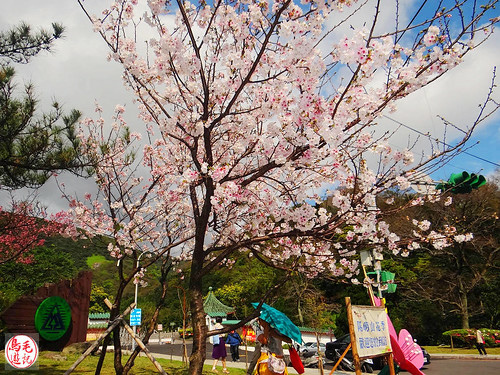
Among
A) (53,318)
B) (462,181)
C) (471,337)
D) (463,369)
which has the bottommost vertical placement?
(463,369)

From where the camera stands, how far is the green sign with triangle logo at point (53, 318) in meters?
12.4

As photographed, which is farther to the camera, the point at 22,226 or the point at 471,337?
the point at 471,337

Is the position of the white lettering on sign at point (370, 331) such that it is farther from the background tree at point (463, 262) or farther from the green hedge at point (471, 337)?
the background tree at point (463, 262)

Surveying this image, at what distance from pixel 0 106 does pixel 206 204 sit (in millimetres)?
3994

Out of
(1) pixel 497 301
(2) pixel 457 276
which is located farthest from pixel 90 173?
(1) pixel 497 301

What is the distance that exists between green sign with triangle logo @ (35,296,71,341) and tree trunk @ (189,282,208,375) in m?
9.83

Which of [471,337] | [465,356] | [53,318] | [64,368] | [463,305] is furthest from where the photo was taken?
[463,305]

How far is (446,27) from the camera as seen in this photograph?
417 centimetres

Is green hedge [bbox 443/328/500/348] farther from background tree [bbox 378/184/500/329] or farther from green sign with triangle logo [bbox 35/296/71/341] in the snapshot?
green sign with triangle logo [bbox 35/296/71/341]

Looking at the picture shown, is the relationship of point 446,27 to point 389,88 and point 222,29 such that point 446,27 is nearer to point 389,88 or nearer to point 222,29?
point 389,88

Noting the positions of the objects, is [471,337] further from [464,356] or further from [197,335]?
[197,335]

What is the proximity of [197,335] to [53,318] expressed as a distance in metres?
10.4

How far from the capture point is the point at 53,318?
12852mm

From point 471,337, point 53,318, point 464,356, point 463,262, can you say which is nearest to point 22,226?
point 53,318
